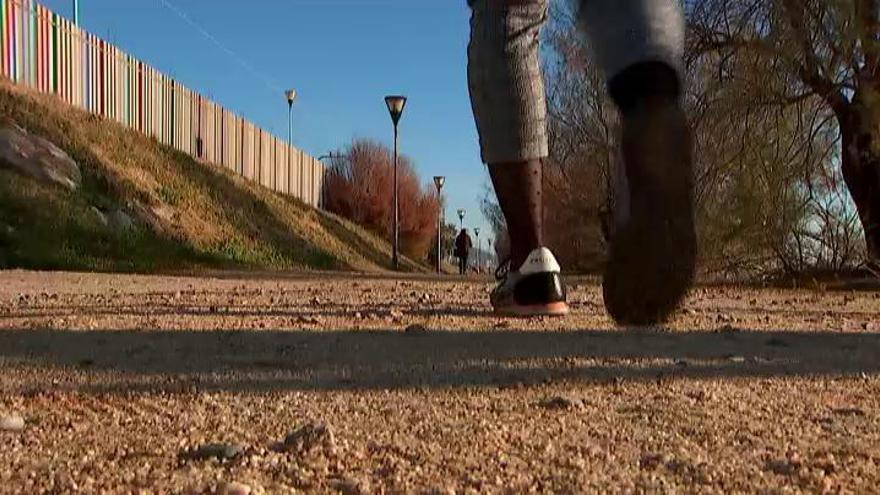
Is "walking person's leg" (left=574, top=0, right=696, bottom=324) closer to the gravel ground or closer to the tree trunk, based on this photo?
the gravel ground

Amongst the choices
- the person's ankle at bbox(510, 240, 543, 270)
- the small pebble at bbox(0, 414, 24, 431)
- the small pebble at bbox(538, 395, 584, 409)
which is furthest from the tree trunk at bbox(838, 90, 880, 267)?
the small pebble at bbox(0, 414, 24, 431)

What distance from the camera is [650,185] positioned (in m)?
1.33

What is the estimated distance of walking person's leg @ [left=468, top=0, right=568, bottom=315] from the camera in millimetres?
2242

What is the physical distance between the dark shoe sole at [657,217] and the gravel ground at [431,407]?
16cm

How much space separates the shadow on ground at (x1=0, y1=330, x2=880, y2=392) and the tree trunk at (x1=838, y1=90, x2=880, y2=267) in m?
4.64

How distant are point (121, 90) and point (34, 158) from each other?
3.30 m

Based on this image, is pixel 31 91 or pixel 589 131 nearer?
pixel 31 91

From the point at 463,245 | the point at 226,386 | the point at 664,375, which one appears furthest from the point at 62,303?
the point at 463,245

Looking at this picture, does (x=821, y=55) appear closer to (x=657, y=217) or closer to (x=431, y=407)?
(x=657, y=217)

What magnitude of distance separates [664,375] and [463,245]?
23028mm

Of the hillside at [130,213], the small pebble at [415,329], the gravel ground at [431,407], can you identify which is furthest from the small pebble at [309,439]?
the hillside at [130,213]

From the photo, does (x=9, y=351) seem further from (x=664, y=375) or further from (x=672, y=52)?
(x=672, y=52)

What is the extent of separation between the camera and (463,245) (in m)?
24.6

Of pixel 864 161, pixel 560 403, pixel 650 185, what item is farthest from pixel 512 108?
pixel 864 161
